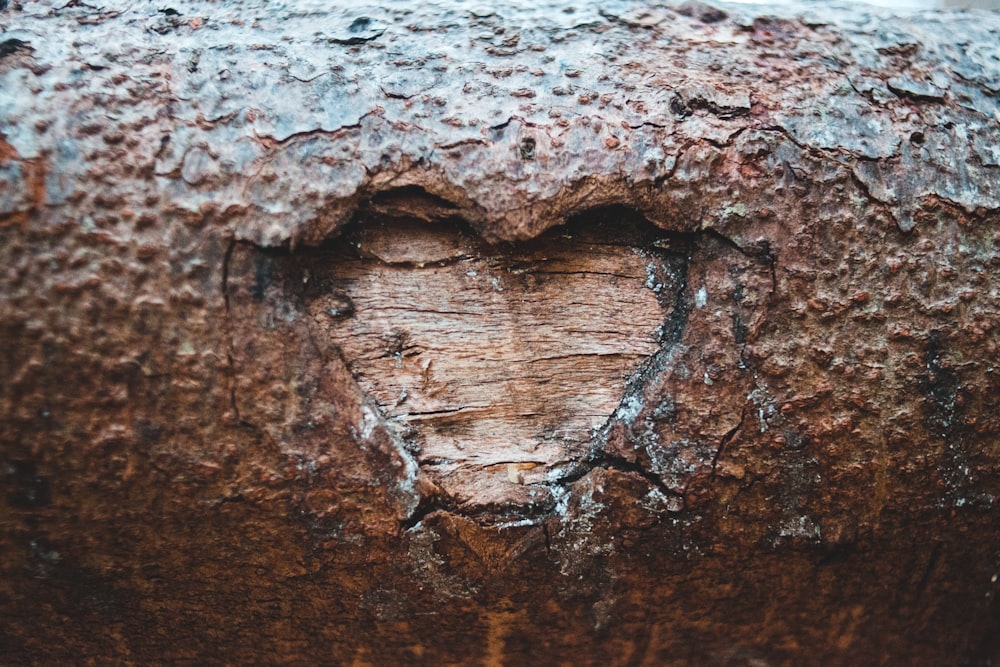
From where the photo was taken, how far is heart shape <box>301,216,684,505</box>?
3.47 feet

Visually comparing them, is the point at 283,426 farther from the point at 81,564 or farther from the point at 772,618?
the point at 772,618

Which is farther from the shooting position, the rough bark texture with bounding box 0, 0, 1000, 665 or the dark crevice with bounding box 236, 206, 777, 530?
the dark crevice with bounding box 236, 206, 777, 530

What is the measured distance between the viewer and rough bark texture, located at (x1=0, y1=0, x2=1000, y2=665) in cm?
96

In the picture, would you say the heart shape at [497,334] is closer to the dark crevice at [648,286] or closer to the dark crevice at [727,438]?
the dark crevice at [648,286]

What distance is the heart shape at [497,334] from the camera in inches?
41.6

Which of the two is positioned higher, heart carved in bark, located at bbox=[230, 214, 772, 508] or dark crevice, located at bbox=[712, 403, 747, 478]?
heart carved in bark, located at bbox=[230, 214, 772, 508]

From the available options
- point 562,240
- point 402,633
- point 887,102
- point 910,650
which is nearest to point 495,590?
point 402,633

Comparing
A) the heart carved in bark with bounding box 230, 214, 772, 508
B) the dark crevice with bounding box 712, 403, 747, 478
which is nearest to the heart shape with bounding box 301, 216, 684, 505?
the heart carved in bark with bounding box 230, 214, 772, 508

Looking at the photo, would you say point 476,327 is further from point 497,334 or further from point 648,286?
point 648,286

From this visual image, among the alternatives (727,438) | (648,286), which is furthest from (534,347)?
(727,438)

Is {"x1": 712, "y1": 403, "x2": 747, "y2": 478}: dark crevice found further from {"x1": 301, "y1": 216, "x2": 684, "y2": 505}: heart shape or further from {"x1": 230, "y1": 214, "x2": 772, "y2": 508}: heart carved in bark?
{"x1": 301, "y1": 216, "x2": 684, "y2": 505}: heart shape

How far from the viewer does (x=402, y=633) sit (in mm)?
1156

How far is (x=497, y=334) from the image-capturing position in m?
1.08

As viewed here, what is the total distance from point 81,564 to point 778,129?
122cm
